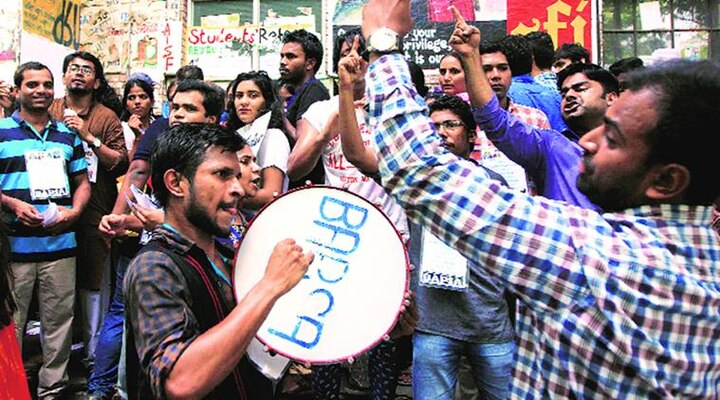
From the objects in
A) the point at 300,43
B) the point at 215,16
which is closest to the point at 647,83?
the point at 300,43

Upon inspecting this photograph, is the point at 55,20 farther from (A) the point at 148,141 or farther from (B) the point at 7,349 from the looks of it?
(B) the point at 7,349

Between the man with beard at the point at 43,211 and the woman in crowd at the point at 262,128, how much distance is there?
1.20m

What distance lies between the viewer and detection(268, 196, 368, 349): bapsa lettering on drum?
6.98 feet

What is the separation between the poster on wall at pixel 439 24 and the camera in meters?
9.77

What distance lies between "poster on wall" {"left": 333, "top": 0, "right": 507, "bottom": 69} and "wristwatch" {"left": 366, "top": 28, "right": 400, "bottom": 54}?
854 cm

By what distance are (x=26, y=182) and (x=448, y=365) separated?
299cm

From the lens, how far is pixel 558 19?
9.74m

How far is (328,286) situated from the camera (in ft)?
7.27

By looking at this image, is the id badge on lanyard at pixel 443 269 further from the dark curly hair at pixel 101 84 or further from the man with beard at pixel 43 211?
the dark curly hair at pixel 101 84

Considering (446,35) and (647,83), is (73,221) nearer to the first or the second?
(647,83)

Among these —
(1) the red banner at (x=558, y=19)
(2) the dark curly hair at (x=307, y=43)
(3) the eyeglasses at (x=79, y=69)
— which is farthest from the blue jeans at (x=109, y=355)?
(1) the red banner at (x=558, y=19)

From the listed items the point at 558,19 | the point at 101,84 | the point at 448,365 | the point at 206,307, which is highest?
the point at 558,19

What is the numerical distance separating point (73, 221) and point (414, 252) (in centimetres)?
245

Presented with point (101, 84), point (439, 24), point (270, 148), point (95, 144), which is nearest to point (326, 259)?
point (270, 148)
